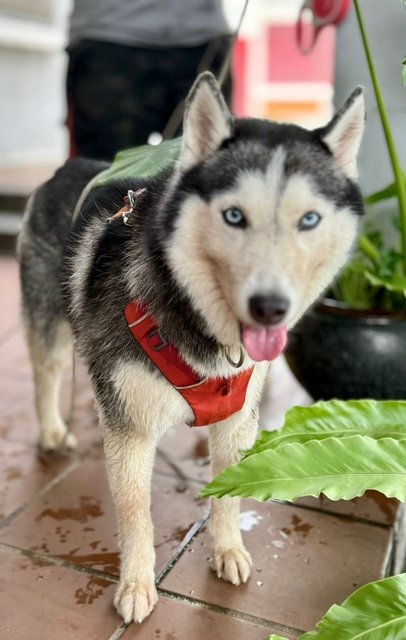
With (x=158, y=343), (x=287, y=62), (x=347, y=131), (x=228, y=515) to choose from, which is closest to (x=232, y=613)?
(x=228, y=515)

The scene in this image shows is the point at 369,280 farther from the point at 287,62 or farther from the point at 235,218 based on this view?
the point at 287,62

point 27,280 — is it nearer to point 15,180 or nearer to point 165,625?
point 165,625

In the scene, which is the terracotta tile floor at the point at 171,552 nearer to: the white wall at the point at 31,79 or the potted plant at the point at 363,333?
the potted plant at the point at 363,333

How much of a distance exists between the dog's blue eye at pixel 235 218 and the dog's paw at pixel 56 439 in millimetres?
1388

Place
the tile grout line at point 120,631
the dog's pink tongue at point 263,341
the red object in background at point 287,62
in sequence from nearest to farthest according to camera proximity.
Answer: the dog's pink tongue at point 263,341, the tile grout line at point 120,631, the red object in background at point 287,62

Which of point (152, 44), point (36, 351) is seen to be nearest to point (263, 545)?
point (36, 351)

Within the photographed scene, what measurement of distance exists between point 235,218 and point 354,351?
1.25 metres

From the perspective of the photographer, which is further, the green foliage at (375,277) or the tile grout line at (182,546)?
the green foliage at (375,277)

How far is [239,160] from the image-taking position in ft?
3.93

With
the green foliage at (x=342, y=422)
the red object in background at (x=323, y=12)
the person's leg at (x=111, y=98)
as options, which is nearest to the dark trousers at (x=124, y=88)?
the person's leg at (x=111, y=98)

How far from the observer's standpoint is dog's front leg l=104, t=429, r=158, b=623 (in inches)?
60.0

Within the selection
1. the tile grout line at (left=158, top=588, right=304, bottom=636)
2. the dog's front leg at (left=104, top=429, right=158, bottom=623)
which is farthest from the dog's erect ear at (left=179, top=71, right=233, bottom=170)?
the tile grout line at (left=158, top=588, right=304, bottom=636)

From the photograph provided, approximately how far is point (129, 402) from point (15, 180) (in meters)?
5.00

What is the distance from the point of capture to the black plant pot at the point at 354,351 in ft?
7.43
